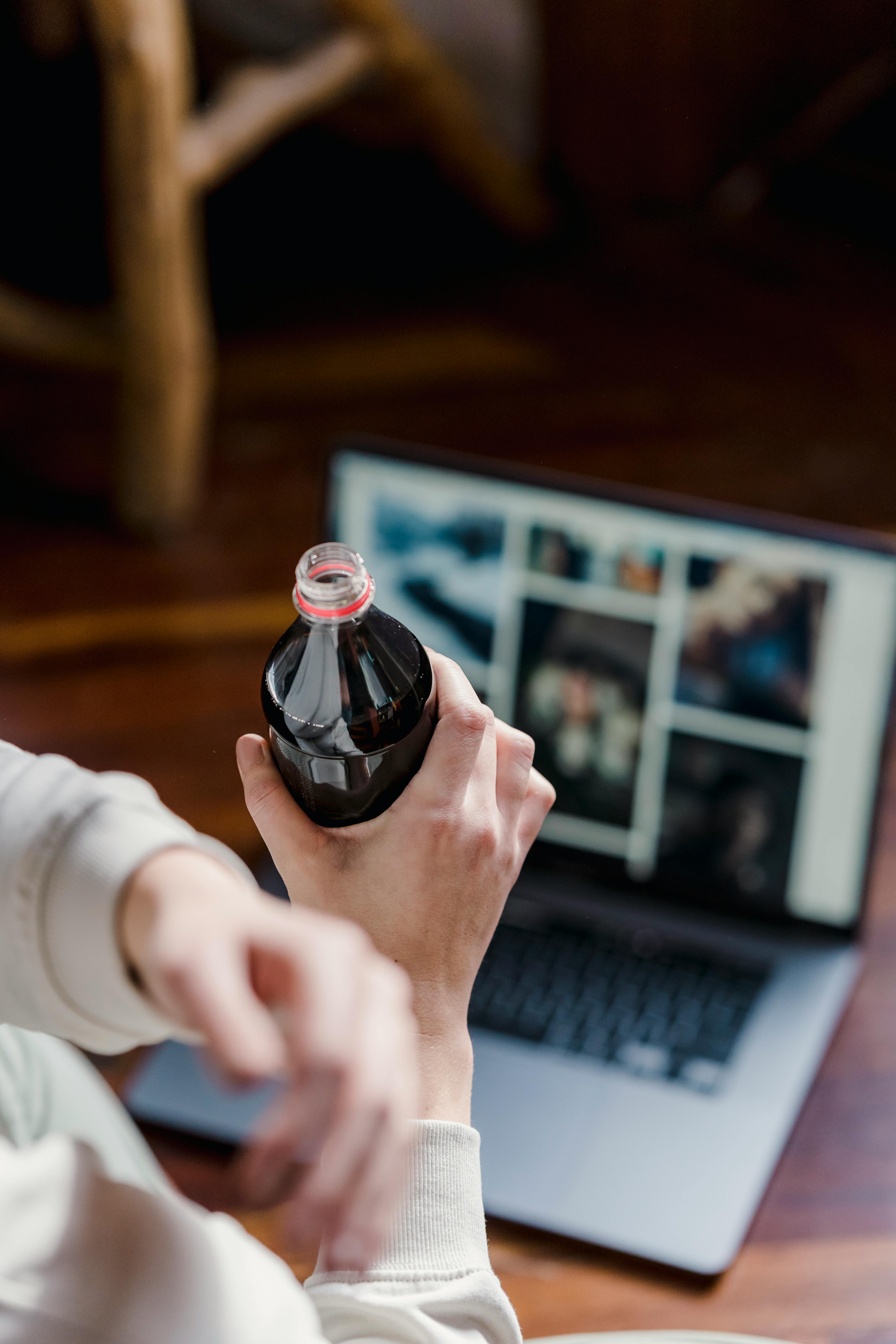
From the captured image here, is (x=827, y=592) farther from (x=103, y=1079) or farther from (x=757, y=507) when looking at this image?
(x=757, y=507)

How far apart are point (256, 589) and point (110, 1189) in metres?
0.73

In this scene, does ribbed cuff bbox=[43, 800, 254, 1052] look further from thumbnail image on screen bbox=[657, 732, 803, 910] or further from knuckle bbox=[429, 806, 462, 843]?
thumbnail image on screen bbox=[657, 732, 803, 910]

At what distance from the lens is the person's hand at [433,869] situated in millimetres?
386

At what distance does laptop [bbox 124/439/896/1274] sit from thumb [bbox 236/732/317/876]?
0.68 feet

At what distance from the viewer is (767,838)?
27.4 inches

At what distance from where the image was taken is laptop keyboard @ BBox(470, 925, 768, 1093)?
64 centimetres

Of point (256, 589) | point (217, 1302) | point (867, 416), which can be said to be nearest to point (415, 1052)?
point (217, 1302)

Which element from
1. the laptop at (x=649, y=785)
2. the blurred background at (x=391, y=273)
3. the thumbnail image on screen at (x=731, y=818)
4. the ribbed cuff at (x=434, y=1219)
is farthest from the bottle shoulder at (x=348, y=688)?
the blurred background at (x=391, y=273)

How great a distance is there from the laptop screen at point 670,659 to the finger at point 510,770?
0.76 ft

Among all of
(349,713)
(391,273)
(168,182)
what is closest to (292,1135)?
(349,713)

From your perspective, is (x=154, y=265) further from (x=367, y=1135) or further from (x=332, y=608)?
(x=367, y=1135)

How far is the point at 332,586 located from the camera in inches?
14.4

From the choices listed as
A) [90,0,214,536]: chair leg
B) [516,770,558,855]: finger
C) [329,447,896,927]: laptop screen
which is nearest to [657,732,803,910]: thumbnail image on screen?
[329,447,896,927]: laptop screen

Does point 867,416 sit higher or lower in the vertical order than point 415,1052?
higher
